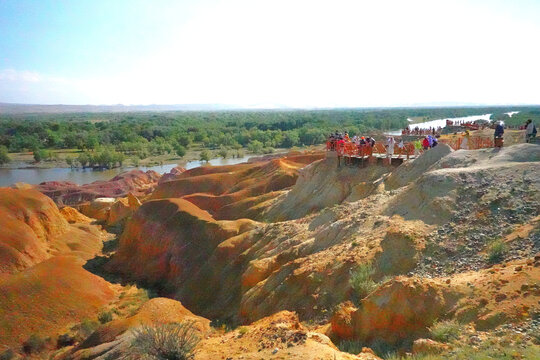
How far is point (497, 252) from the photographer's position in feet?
35.1

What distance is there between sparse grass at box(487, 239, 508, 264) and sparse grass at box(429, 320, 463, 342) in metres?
2.91

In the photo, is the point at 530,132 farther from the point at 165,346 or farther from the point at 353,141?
the point at 165,346

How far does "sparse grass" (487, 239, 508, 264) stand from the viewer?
10570 millimetres

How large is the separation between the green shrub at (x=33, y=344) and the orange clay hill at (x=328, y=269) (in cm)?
26

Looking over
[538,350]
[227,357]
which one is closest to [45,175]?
[227,357]

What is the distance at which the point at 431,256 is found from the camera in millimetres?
11797

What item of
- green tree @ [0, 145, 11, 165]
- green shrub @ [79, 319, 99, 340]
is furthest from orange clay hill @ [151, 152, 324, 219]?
green tree @ [0, 145, 11, 165]

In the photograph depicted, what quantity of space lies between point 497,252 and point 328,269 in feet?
16.0

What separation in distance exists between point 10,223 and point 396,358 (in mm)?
26677

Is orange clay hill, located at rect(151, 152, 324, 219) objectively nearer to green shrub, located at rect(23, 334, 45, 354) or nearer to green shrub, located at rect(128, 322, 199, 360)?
green shrub, located at rect(23, 334, 45, 354)

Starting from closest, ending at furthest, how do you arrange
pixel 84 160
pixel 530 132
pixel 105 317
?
pixel 530 132 → pixel 105 317 → pixel 84 160

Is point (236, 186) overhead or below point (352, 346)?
below

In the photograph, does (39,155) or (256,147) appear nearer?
(39,155)

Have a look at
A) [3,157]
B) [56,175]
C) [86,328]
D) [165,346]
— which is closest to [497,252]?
[165,346]
